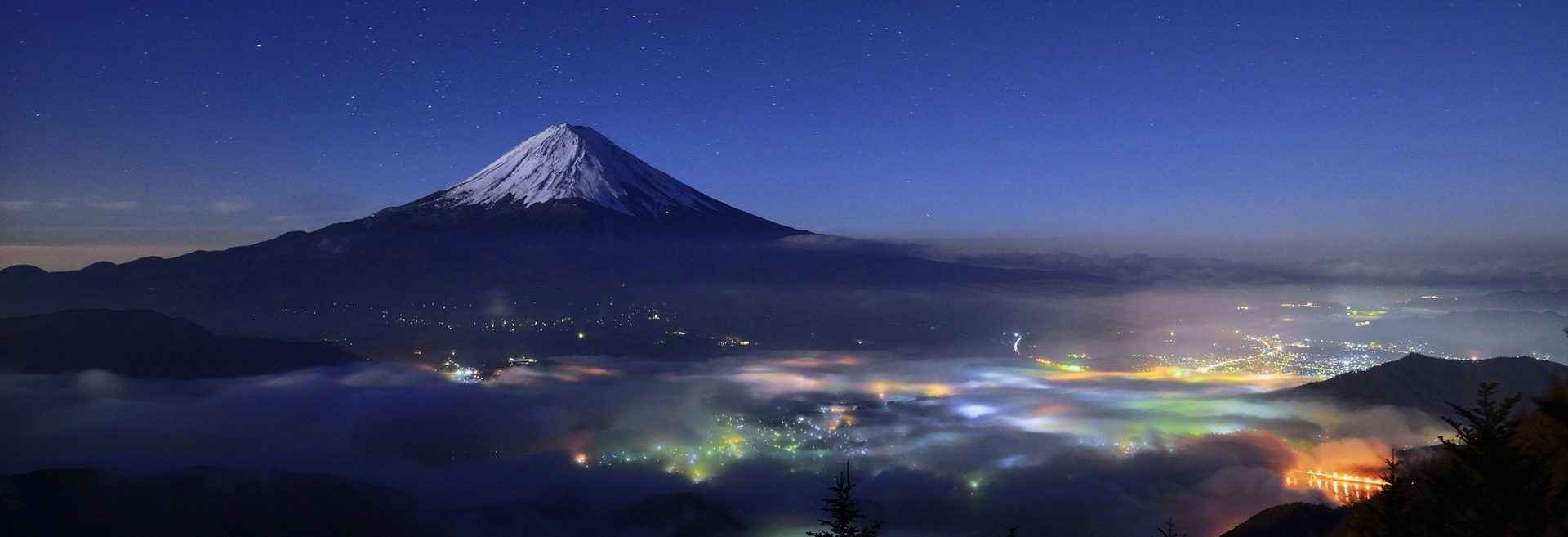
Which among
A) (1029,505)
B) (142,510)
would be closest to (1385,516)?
(1029,505)

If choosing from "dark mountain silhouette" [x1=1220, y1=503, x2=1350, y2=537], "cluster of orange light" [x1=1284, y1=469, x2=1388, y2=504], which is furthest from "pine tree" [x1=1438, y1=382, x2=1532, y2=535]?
"cluster of orange light" [x1=1284, y1=469, x2=1388, y2=504]

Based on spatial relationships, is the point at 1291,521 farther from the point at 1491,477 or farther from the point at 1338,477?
the point at 1491,477

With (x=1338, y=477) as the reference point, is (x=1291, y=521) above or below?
above

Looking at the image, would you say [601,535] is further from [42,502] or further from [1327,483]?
[1327,483]

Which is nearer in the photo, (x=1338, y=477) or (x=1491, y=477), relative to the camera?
(x=1491, y=477)

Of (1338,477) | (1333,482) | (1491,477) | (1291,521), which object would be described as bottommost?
(1333,482)

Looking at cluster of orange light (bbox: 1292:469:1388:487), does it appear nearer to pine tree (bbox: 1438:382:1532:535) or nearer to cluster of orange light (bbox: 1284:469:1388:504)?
cluster of orange light (bbox: 1284:469:1388:504)

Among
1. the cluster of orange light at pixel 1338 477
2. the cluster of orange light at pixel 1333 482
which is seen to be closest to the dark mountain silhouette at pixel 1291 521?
the cluster of orange light at pixel 1333 482

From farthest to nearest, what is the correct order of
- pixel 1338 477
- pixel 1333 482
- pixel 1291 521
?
pixel 1338 477 < pixel 1333 482 < pixel 1291 521

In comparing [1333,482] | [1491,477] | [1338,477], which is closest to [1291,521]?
[1333,482]
